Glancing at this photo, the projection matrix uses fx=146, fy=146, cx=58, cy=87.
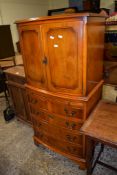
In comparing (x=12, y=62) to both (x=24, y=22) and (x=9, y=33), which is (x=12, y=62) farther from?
(x=24, y=22)

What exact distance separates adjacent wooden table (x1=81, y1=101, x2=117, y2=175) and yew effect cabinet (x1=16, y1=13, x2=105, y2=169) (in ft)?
0.29

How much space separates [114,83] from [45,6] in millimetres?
4105

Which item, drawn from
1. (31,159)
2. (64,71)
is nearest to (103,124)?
(64,71)

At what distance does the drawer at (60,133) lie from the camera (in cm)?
151

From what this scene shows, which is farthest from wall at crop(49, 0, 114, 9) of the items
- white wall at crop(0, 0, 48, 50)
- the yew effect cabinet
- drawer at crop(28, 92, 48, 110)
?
drawer at crop(28, 92, 48, 110)

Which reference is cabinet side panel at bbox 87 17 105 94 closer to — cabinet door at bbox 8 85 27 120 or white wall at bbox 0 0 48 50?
cabinet door at bbox 8 85 27 120

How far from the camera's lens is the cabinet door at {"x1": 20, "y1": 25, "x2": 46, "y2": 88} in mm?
1357

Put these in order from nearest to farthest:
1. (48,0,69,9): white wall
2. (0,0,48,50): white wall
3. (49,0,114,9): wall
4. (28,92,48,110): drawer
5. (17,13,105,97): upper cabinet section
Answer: (17,13,105,97): upper cabinet section → (28,92,48,110): drawer → (0,0,48,50): white wall → (49,0,114,9): wall → (48,0,69,9): white wall

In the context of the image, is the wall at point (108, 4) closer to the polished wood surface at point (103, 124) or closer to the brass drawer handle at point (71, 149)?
the polished wood surface at point (103, 124)

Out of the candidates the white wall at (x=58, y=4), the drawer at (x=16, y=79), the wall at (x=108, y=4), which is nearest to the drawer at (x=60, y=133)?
the drawer at (x=16, y=79)

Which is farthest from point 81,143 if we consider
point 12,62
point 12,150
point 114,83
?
point 12,62

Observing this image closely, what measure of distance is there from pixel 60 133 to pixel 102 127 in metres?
0.55

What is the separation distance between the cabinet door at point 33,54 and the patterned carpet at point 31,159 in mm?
935

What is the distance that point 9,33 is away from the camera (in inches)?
144
